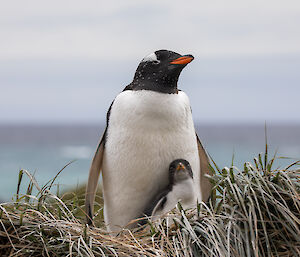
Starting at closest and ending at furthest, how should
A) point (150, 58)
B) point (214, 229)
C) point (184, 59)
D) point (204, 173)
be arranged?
point (214, 229), point (184, 59), point (150, 58), point (204, 173)

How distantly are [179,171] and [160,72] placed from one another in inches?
25.2

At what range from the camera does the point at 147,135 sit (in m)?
2.92

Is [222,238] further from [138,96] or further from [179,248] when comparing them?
[138,96]

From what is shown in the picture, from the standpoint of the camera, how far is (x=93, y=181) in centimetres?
→ 324

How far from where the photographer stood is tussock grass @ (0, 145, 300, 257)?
7.12 feet

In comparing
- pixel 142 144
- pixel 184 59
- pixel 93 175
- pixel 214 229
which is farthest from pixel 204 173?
pixel 214 229

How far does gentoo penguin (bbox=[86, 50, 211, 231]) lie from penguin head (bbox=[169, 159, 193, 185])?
5 cm

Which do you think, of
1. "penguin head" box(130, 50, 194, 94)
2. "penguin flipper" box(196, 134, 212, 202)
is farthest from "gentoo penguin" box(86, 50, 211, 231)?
"penguin flipper" box(196, 134, 212, 202)

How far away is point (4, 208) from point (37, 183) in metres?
0.27

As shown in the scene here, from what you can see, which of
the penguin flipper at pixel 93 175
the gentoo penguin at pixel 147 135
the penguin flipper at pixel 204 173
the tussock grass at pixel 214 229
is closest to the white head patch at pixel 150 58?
the gentoo penguin at pixel 147 135

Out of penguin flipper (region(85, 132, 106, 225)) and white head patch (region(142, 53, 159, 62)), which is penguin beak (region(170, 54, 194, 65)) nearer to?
white head patch (region(142, 53, 159, 62))

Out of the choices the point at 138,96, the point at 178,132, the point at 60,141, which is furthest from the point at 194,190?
the point at 60,141

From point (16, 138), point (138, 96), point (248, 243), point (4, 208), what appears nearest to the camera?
point (248, 243)

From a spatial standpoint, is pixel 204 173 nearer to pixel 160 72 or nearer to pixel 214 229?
pixel 160 72
